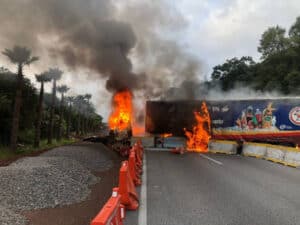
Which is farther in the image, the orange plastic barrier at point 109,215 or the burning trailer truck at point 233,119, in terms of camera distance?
the burning trailer truck at point 233,119

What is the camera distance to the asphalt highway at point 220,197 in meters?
6.72

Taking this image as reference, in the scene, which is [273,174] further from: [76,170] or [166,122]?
[166,122]

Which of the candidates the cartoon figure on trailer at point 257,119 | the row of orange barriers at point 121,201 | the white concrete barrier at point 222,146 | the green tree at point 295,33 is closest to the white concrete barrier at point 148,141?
the white concrete barrier at point 222,146

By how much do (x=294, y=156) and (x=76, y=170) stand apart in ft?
31.1

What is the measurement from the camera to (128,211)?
7211mm

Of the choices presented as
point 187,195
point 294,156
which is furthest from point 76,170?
point 294,156

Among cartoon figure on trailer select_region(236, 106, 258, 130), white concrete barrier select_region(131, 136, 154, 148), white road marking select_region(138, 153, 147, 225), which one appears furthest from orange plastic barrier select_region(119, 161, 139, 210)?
white concrete barrier select_region(131, 136, 154, 148)

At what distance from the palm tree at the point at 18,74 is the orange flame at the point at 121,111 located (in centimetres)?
544

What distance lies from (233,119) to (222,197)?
1541 centimetres

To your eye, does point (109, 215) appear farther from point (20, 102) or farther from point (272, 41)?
point (272, 41)

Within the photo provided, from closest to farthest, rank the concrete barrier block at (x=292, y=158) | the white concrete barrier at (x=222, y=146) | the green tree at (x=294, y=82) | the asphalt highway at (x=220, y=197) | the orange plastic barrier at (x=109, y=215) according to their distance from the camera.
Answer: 1. the orange plastic barrier at (x=109, y=215)
2. the asphalt highway at (x=220, y=197)
3. the concrete barrier block at (x=292, y=158)
4. the white concrete barrier at (x=222, y=146)
5. the green tree at (x=294, y=82)

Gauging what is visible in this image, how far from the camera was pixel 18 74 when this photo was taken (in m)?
22.9

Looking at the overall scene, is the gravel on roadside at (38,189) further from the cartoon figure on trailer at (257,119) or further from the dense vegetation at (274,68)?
the dense vegetation at (274,68)

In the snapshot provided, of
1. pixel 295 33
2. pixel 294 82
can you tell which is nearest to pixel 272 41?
pixel 295 33
